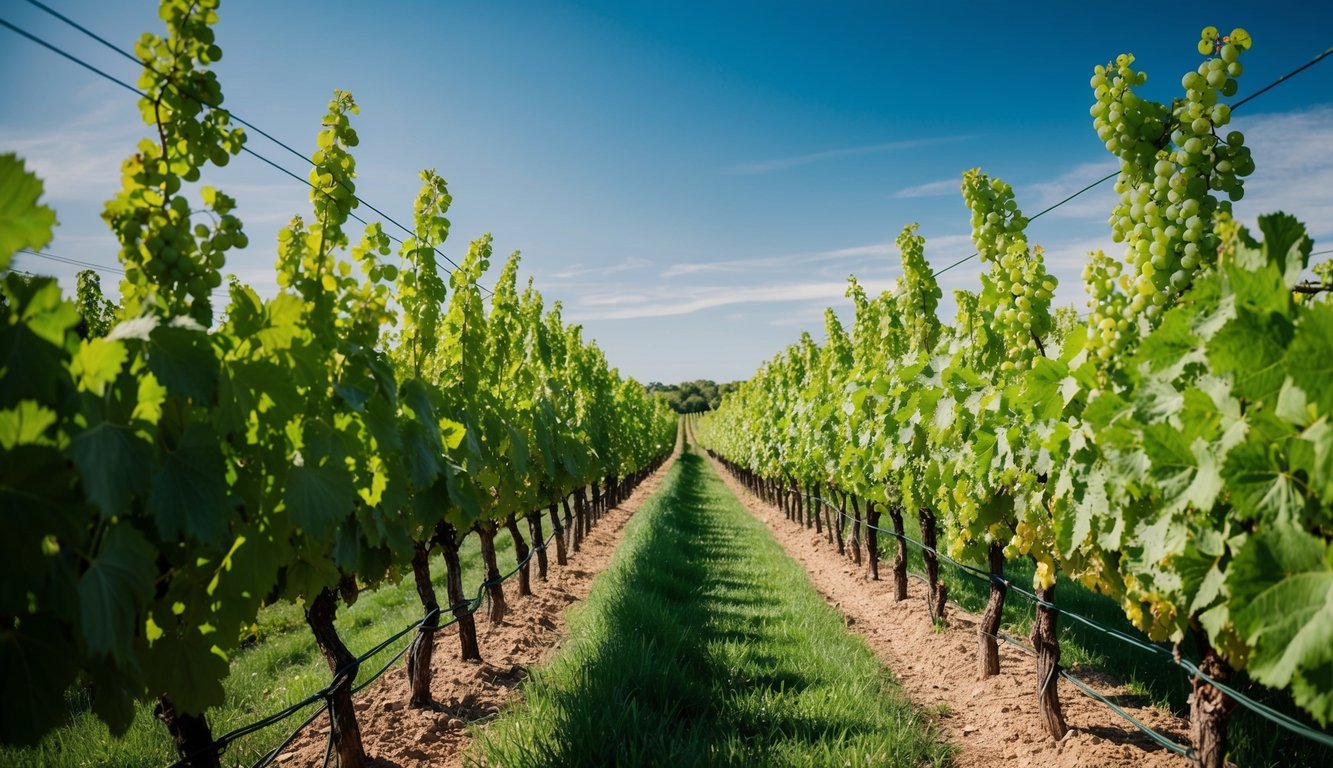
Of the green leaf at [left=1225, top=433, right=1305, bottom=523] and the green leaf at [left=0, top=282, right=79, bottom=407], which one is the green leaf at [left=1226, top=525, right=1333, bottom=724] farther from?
the green leaf at [left=0, top=282, right=79, bottom=407]

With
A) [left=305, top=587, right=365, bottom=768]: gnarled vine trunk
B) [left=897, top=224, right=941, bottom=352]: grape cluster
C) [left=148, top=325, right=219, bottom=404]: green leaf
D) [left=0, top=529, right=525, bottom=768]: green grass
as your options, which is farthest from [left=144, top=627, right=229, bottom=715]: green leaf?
[left=897, top=224, right=941, bottom=352]: grape cluster

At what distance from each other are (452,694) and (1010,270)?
4571 millimetres

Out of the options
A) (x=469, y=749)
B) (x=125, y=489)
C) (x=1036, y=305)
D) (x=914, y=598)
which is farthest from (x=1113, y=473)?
(x=914, y=598)

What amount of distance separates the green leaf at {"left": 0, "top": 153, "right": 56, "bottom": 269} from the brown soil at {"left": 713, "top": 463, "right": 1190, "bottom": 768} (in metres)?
4.60

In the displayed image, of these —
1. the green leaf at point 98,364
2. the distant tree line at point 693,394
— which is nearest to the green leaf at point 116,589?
the green leaf at point 98,364

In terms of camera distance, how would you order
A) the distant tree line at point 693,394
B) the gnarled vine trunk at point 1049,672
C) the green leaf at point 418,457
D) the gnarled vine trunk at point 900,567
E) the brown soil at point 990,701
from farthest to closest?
the distant tree line at point 693,394 → the gnarled vine trunk at point 900,567 → the gnarled vine trunk at point 1049,672 → the brown soil at point 990,701 → the green leaf at point 418,457

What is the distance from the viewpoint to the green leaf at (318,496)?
2.16 m

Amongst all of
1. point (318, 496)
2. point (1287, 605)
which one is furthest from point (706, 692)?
point (1287, 605)

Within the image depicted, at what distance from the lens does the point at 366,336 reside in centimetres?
314

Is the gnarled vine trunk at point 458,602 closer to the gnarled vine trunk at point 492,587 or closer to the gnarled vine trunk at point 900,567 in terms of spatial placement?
the gnarled vine trunk at point 492,587

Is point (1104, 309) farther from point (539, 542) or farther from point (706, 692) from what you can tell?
point (539, 542)

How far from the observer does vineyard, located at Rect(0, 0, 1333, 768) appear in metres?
1.64

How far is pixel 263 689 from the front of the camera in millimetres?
5449

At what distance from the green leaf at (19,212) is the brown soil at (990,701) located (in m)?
Answer: 4.60
